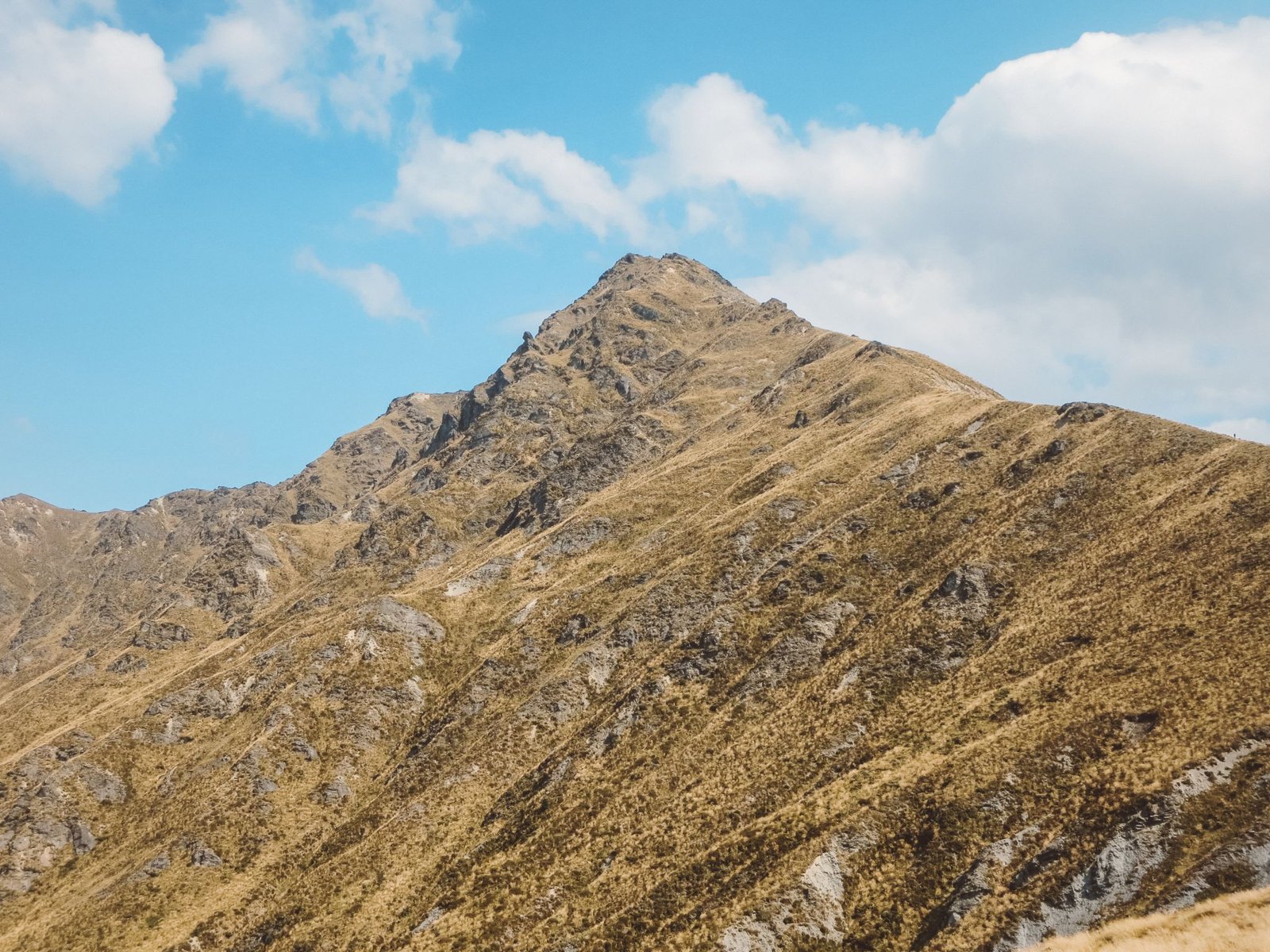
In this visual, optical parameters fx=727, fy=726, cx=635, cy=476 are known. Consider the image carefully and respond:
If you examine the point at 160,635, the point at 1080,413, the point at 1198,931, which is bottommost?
the point at 1198,931

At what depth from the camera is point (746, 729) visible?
57312 mm

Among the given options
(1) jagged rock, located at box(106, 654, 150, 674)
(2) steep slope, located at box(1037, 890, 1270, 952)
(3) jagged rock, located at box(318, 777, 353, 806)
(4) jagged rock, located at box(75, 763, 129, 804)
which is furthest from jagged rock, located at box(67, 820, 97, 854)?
(2) steep slope, located at box(1037, 890, 1270, 952)

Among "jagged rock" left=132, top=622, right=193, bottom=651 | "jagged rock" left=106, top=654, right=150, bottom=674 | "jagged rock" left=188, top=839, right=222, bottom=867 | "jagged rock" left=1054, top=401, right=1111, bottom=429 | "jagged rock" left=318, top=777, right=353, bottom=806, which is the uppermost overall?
"jagged rock" left=1054, top=401, right=1111, bottom=429

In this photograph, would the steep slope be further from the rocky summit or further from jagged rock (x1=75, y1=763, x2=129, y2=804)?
jagged rock (x1=75, y1=763, x2=129, y2=804)

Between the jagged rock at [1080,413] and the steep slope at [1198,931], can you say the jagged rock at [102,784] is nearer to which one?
the steep slope at [1198,931]

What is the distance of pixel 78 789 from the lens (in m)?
77.1

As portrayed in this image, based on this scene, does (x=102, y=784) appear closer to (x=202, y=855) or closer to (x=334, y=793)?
(x=202, y=855)

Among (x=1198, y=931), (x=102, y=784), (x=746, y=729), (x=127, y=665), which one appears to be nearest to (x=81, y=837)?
(x=102, y=784)

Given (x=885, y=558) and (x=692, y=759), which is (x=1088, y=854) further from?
(x=885, y=558)

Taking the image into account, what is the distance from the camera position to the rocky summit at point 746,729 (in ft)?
117

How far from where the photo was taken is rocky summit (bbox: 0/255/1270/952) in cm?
3569

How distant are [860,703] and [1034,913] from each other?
945 inches

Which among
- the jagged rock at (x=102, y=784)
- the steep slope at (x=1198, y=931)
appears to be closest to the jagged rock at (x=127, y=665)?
the jagged rock at (x=102, y=784)

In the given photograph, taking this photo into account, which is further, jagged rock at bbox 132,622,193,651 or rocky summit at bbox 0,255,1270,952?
jagged rock at bbox 132,622,193,651
